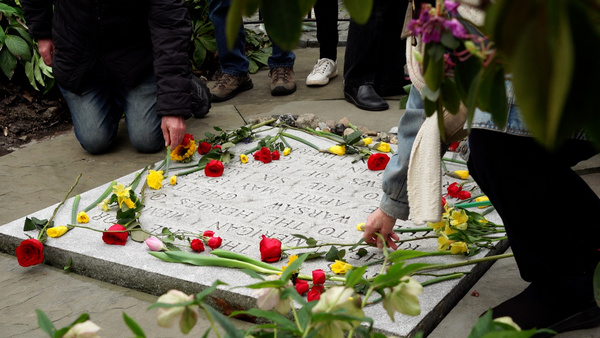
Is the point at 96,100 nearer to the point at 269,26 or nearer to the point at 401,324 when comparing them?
the point at 401,324

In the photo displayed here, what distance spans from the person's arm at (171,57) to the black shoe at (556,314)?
73.0 inches

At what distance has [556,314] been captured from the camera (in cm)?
162

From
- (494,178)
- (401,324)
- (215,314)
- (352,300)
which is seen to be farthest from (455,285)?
(215,314)

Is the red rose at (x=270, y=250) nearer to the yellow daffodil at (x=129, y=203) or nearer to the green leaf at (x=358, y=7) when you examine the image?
the yellow daffodil at (x=129, y=203)

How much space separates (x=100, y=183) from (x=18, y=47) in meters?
1.53

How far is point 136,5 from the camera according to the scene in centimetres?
318

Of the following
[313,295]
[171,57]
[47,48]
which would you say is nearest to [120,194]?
[171,57]

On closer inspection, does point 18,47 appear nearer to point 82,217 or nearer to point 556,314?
point 82,217

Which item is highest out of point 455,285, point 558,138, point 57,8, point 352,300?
point 558,138

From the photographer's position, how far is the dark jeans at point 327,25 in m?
4.33

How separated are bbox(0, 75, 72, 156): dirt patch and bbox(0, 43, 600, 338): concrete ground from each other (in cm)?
19

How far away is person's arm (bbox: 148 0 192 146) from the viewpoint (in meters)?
3.01

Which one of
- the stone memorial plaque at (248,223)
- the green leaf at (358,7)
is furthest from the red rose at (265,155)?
the green leaf at (358,7)

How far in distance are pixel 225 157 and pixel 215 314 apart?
2.28 meters
